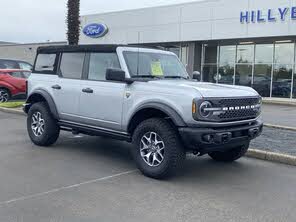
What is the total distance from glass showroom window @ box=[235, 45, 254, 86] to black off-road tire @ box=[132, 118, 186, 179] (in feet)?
63.4

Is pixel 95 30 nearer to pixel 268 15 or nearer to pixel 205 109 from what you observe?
pixel 268 15

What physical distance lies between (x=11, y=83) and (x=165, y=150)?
40.1 feet

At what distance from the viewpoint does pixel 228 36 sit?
77.6 feet

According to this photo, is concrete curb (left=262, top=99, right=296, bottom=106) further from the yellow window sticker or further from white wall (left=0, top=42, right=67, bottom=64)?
white wall (left=0, top=42, right=67, bottom=64)

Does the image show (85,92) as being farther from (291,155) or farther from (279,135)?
(279,135)

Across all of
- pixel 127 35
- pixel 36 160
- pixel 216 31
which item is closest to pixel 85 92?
pixel 36 160

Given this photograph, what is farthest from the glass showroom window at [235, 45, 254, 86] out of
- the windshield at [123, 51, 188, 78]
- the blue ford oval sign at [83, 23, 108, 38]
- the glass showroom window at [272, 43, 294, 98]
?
the windshield at [123, 51, 188, 78]

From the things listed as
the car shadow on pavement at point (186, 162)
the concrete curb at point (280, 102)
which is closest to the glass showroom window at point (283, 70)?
the concrete curb at point (280, 102)

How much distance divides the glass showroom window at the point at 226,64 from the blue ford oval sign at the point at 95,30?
29.6ft

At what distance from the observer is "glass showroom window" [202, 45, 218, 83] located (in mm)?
26422

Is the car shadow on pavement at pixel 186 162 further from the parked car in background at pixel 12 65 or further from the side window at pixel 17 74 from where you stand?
the parked car in background at pixel 12 65

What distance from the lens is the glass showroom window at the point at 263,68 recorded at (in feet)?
77.3

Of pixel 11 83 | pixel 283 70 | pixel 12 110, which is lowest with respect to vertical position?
pixel 12 110

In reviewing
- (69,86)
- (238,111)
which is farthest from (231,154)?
(69,86)
